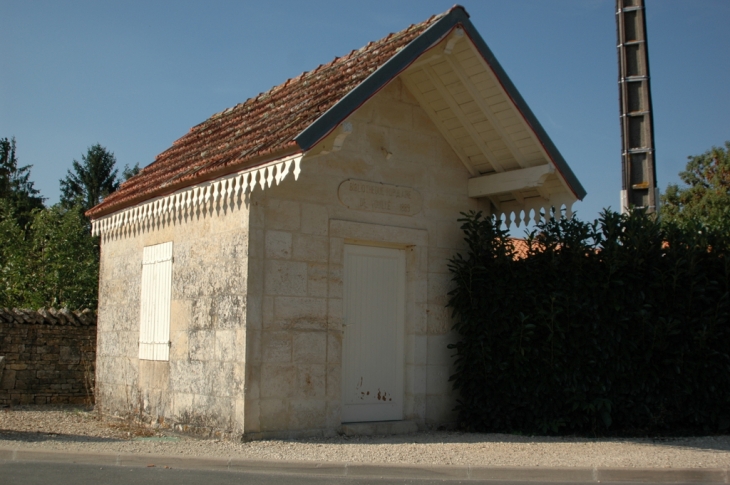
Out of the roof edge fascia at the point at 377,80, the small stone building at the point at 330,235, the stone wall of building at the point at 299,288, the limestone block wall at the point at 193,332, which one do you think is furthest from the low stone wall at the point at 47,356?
the roof edge fascia at the point at 377,80

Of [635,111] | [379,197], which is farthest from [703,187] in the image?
[379,197]

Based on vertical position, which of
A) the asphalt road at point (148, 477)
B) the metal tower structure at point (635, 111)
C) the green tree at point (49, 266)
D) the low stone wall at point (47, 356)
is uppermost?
the metal tower structure at point (635, 111)

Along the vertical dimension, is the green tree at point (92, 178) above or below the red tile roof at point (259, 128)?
above

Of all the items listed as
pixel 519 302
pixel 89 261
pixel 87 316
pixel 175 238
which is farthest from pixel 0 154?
pixel 519 302

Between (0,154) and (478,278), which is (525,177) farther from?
(0,154)

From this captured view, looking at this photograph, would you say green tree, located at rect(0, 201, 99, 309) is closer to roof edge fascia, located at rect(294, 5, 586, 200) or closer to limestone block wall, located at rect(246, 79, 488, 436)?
limestone block wall, located at rect(246, 79, 488, 436)

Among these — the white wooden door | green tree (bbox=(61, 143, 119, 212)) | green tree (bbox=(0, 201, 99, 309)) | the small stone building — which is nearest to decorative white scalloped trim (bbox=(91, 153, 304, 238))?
the small stone building

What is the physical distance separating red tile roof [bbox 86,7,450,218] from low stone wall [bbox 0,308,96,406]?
92.9 inches

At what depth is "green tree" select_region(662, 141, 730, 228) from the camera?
2880cm

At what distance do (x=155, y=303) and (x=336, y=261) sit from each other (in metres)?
2.77

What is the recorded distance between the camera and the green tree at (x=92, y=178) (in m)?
47.6

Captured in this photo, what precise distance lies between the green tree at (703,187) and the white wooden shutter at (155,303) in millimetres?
22420

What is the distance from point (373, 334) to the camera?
377 inches

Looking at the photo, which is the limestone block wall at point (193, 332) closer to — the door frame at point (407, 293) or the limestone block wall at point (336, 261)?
the limestone block wall at point (336, 261)
